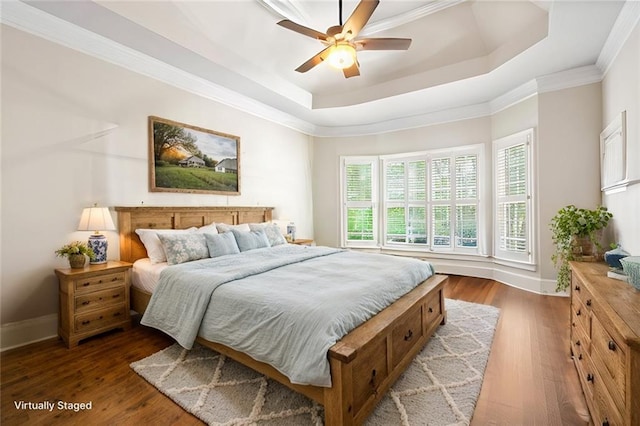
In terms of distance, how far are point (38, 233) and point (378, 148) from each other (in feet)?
16.6

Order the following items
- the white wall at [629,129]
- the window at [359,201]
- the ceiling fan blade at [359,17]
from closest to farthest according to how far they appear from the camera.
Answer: the ceiling fan blade at [359,17] → the white wall at [629,129] → the window at [359,201]

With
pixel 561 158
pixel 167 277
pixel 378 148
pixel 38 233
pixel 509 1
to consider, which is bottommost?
pixel 167 277

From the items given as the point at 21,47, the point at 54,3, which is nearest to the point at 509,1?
the point at 54,3

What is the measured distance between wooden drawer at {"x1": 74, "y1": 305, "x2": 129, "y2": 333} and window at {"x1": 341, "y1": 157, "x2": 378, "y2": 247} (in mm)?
3956

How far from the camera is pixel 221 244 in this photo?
3.26m

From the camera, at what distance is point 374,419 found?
1672 millimetres

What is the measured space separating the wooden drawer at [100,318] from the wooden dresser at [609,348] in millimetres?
3537

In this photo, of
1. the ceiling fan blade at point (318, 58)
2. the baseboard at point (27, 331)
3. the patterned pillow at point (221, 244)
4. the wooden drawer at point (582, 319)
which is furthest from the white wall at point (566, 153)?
the baseboard at point (27, 331)

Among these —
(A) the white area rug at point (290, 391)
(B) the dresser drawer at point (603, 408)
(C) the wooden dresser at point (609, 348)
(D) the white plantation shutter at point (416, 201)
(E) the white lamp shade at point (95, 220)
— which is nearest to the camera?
(C) the wooden dresser at point (609, 348)

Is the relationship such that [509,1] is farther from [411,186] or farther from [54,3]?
[54,3]

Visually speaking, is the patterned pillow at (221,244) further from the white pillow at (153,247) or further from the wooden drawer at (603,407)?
the wooden drawer at (603,407)

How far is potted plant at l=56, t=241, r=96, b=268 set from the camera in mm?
2625

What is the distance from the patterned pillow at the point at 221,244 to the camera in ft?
10.5

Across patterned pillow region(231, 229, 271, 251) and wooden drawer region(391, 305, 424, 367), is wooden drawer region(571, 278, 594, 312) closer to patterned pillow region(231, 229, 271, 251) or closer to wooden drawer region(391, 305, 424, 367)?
wooden drawer region(391, 305, 424, 367)
